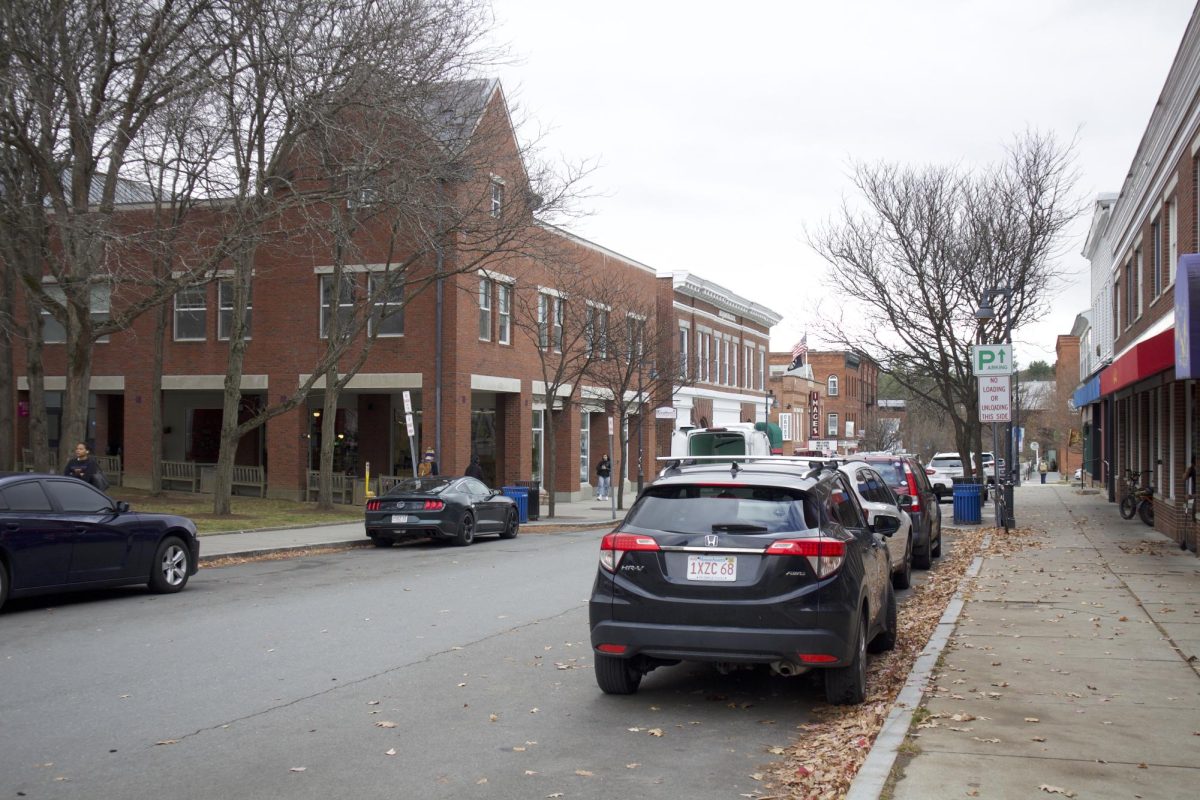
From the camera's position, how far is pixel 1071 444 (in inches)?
2758

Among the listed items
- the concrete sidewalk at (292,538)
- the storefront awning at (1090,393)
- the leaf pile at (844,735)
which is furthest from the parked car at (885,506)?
the storefront awning at (1090,393)

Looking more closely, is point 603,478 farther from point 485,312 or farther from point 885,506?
point 885,506

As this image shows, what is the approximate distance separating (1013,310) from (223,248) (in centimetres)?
1952

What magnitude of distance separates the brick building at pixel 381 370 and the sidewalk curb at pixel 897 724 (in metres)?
21.4

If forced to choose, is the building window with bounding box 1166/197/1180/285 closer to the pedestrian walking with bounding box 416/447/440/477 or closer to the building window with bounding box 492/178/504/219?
the building window with bounding box 492/178/504/219

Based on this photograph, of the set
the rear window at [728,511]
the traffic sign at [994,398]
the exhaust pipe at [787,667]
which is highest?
the traffic sign at [994,398]

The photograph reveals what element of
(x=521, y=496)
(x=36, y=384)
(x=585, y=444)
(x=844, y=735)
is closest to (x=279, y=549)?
(x=36, y=384)

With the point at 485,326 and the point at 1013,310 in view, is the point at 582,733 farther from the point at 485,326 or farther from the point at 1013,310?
the point at 485,326

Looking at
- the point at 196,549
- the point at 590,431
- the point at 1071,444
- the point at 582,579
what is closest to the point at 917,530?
the point at 582,579

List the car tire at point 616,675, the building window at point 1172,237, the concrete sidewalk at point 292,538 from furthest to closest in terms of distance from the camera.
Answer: the building window at point 1172,237 < the concrete sidewalk at point 292,538 < the car tire at point 616,675

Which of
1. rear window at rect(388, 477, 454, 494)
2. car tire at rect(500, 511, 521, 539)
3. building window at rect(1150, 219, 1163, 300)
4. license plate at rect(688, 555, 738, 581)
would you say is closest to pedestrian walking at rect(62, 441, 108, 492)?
rear window at rect(388, 477, 454, 494)

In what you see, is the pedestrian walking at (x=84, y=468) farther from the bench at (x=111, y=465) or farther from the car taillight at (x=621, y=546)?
the bench at (x=111, y=465)

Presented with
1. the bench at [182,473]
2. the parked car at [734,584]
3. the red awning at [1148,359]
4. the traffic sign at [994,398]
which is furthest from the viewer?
the bench at [182,473]

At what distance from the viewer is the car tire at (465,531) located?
22.4m
